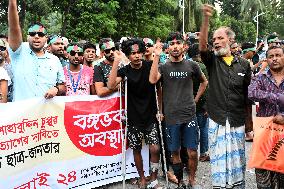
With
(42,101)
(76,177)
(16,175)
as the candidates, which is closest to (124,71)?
(42,101)

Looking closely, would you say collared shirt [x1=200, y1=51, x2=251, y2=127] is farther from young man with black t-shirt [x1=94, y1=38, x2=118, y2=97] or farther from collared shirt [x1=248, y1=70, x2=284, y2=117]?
young man with black t-shirt [x1=94, y1=38, x2=118, y2=97]

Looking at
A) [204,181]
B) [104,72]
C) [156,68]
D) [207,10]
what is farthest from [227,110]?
[104,72]

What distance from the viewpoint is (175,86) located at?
565 cm

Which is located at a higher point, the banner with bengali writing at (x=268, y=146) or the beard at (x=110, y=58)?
the beard at (x=110, y=58)

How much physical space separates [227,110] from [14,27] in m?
2.76

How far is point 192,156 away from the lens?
5711 millimetres

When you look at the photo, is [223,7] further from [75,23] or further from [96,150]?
[96,150]

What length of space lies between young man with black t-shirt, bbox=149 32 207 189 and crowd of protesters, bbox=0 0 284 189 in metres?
0.01

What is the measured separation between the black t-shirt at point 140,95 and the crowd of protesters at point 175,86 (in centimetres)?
1

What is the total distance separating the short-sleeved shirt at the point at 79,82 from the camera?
6035 millimetres

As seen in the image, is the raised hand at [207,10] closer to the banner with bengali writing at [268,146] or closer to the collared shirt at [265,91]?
the collared shirt at [265,91]

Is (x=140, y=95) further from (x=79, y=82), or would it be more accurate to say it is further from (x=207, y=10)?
(x=207, y=10)

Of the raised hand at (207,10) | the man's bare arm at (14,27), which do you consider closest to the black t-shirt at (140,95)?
the raised hand at (207,10)

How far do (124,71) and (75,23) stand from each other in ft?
71.2
